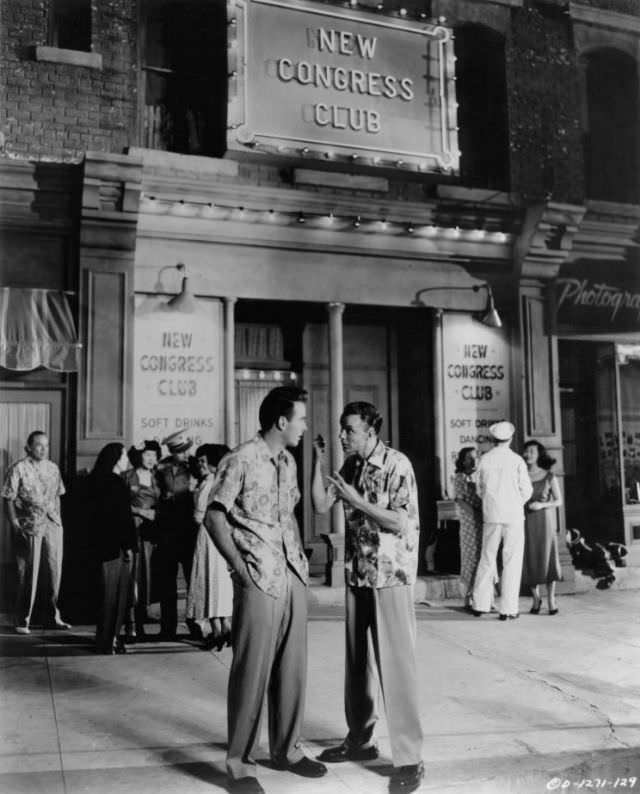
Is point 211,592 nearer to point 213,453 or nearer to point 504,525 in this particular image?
point 213,453

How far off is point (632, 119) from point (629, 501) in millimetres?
5144

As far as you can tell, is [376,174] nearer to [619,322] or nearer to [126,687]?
[619,322]

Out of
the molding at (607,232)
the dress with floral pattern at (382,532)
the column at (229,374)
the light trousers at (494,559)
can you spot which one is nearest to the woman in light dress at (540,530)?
the light trousers at (494,559)

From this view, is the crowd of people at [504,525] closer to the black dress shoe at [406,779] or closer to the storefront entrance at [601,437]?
the storefront entrance at [601,437]

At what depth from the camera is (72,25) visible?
8.52 meters

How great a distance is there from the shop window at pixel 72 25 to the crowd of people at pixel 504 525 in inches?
236

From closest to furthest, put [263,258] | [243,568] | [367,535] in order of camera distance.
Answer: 1. [243,568]
2. [367,535]
3. [263,258]

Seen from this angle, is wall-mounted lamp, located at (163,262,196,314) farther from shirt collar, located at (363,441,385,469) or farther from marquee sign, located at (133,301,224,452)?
shirt collar, located at (363,441,385,469)

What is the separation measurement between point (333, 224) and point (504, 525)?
3791mm

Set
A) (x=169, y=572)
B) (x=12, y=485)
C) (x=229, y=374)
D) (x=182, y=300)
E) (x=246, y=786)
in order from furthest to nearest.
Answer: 1. (x=229, y=374)
2. (x=182, y=300)
3. (x=12, y=485)
4. (x=169, y=572)
5. (x=246, y=786)

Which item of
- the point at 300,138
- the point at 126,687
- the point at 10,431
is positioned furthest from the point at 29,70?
the point at 126,687

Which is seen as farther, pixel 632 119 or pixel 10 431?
pixel 632 119

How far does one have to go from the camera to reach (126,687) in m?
5.30

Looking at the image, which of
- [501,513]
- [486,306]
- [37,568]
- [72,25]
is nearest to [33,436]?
[37,568]
